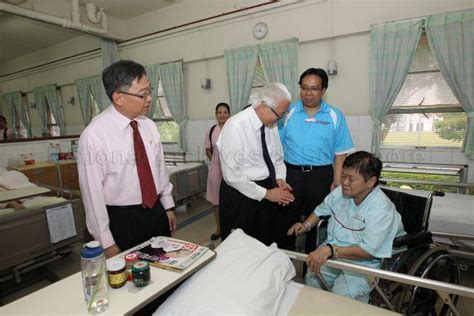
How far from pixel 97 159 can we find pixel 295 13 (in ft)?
11.4

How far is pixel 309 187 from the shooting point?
227cm

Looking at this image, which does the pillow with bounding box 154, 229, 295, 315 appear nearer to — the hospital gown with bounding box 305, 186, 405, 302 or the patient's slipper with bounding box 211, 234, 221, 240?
the hospital gown with bounding box 305, 186, 405, 302

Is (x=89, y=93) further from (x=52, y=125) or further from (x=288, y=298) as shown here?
(x=288, y=298)

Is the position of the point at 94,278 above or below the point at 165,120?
below

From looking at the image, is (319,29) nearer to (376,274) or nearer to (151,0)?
(151,0)

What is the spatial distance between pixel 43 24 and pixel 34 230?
15.4 ft

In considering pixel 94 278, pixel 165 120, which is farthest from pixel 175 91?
pixel 94 278

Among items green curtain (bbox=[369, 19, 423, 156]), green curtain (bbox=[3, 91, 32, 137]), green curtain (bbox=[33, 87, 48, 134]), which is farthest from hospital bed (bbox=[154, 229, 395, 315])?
green curtain (bbox=[3, 91, 32, 137])

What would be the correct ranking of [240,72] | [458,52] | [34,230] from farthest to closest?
[240,72], [458,52], [34,230]

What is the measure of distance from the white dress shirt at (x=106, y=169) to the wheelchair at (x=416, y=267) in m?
1.27

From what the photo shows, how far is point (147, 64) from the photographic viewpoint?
5.35m

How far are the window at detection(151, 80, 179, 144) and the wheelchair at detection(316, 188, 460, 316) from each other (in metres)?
4.05

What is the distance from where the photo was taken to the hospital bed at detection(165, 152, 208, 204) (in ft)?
13.7

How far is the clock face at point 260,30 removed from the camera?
4086 mm
